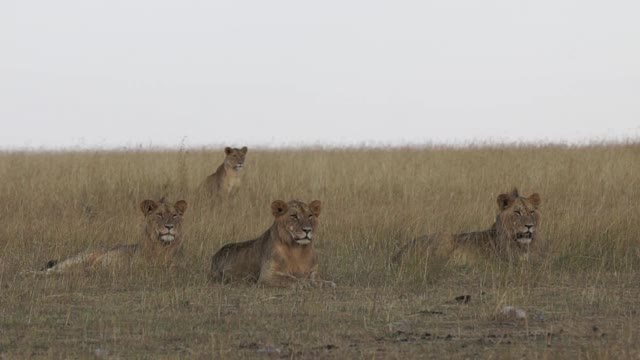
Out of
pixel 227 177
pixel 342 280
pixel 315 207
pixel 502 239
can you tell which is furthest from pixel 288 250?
pixel 227 177

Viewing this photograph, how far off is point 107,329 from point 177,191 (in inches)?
419

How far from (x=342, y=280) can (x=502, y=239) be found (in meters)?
1.47

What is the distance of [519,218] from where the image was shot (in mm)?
9859

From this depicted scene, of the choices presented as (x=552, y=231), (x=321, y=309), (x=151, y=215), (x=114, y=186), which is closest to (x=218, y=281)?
(x=151, y=215)

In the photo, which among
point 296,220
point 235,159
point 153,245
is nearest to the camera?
point 296,220

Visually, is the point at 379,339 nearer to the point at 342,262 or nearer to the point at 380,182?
the point at 342,262

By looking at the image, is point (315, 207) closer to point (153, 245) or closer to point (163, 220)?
point (163, 220)

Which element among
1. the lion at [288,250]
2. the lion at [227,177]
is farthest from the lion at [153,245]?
the lion at [227,177]

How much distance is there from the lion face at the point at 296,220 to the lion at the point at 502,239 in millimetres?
→ 1074

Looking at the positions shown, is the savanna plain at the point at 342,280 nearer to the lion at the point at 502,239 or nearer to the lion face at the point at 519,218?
the lion at the point at 502,239

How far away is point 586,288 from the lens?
8.53 metres

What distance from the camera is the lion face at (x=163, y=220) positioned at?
975 centimetres

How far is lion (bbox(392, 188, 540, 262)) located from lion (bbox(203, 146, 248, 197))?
6427mm

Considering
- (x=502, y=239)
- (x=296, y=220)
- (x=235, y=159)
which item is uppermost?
(x=235, y=159)
